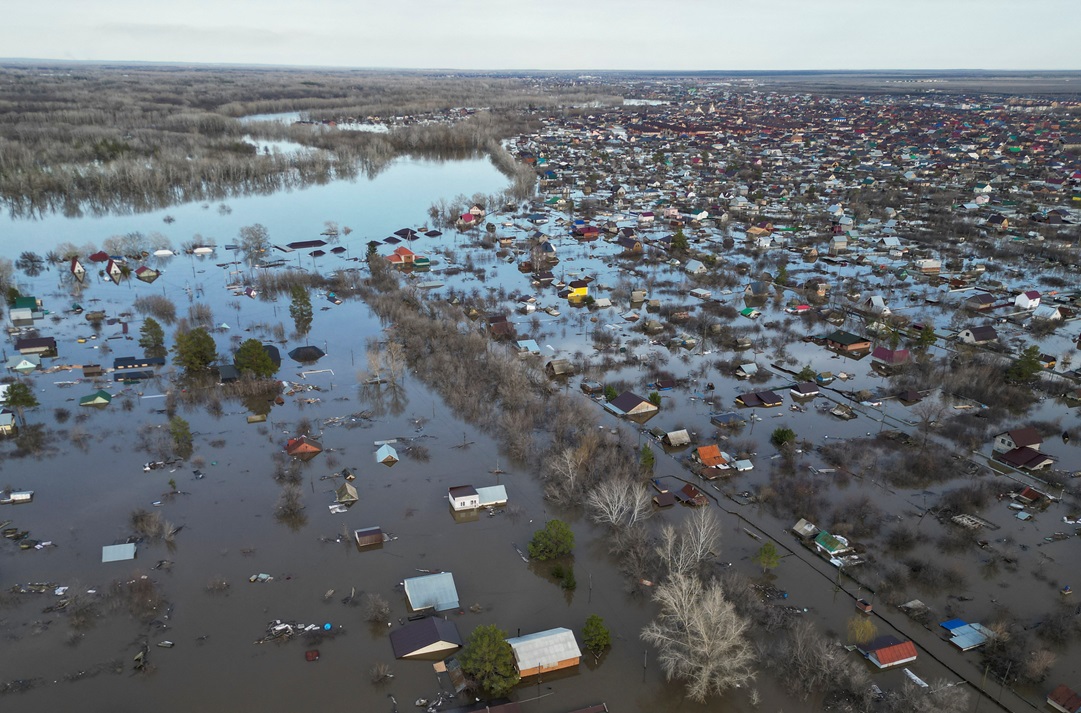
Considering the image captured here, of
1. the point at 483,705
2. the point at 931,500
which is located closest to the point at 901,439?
the point at 931,500

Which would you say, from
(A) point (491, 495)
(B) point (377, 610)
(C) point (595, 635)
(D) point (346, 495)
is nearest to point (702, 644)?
(C) point (595, 635)

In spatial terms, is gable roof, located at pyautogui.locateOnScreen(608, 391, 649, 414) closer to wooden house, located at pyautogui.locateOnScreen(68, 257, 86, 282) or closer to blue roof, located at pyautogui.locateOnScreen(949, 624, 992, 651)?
blue roof, located at pyautogui.locateOnScreen(949, 624, 992, 651)

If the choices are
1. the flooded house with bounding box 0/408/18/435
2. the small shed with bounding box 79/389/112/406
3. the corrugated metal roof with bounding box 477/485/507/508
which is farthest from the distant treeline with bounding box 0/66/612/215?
the corrugated metal roof with bounding box 477/485/507/508

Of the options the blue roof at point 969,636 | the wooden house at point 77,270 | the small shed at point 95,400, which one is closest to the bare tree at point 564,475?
the blue roof at point 969,636

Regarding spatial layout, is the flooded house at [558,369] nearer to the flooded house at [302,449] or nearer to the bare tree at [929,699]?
the flooded house at [302,449]

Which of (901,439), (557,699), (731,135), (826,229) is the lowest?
(557,699)

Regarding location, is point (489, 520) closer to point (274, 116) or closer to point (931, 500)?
point (931, 500)
